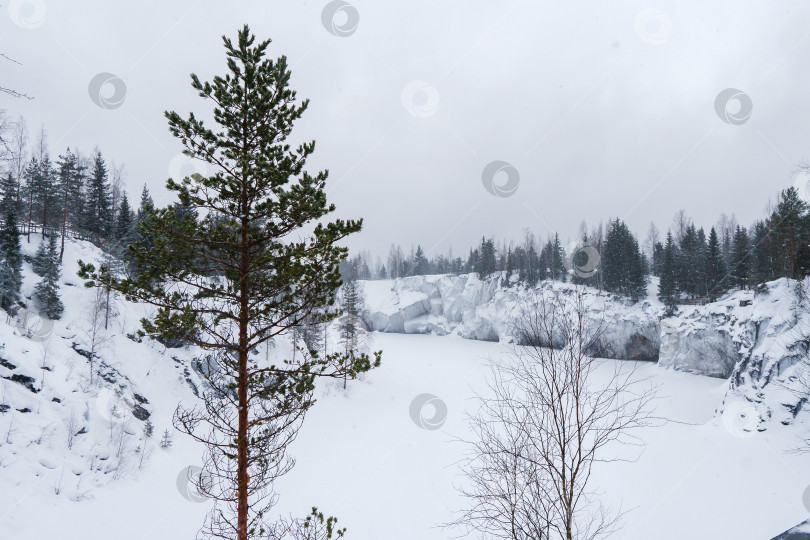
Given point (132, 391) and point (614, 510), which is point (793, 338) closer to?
point (614, 510)

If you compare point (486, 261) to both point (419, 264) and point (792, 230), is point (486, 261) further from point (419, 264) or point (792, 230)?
point (792, 230)

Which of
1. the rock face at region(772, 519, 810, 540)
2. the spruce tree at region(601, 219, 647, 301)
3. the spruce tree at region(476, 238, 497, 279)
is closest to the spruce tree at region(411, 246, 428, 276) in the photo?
the spruce tree at region(476, 238, 497, 279)

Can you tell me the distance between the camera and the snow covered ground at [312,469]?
11.8 m

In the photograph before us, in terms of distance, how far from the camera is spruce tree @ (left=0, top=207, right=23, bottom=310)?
61.4 feet

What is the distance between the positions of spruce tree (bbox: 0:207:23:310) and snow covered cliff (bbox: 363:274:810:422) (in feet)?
93.7

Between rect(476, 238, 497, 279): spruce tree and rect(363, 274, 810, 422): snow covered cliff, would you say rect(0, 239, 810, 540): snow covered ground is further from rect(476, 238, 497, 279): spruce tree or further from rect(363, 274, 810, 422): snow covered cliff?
rect(476, 238, 497, 279): spruce tree

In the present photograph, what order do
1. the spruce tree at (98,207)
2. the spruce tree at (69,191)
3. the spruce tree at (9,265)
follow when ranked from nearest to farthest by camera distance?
the spruce tree at (9,265) < the spruce tree at (69,191) < the spruce tree at (98,207)

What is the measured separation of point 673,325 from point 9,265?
53677mm

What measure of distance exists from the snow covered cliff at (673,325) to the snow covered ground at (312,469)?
3565 millimetres

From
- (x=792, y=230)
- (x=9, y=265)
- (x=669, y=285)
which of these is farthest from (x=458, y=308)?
(x=9, y=265)

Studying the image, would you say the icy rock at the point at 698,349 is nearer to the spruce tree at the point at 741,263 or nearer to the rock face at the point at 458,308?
the rock face at the point at 458,308

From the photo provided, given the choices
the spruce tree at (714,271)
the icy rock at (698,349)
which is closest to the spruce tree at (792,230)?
the icy rock at (698,349)

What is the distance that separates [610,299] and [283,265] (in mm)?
47243

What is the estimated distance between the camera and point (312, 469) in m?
18.3
